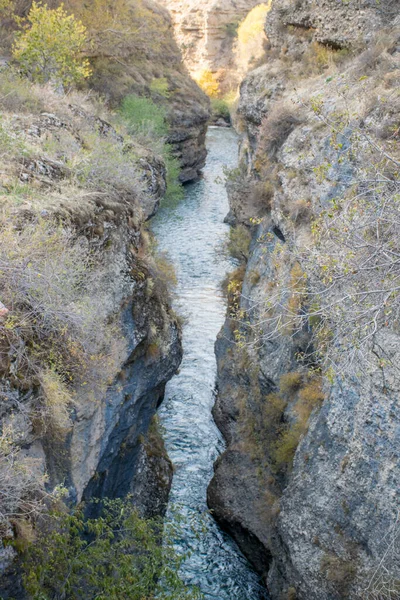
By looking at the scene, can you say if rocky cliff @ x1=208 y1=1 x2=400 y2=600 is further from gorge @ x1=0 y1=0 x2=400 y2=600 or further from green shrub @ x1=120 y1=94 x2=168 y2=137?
green shrub @ x1=120 y1=94 x2=168 y2=137

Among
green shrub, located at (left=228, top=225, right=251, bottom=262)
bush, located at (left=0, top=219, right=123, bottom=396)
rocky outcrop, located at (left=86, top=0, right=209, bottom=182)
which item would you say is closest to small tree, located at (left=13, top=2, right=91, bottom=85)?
green shrub, located at (left=228, top=225, right=251, bottom=262)

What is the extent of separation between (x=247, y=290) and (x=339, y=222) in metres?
10.2

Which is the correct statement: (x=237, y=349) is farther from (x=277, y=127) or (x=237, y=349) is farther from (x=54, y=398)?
(x=54, y=398)

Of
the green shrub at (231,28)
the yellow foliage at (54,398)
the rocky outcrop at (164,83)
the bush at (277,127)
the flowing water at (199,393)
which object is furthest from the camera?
the green shrub at (231,28)

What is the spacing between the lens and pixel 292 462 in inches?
543

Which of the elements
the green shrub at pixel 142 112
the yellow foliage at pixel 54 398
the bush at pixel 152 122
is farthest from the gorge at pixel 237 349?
the green shrub at pixel 142 112

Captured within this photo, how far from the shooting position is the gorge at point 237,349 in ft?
30.4

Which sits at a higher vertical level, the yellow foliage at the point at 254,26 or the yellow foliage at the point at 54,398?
the yellow foliage at the point at 254,26

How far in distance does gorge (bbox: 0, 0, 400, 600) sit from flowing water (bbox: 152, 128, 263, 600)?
8 cm

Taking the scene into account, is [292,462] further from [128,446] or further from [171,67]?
[171,67]

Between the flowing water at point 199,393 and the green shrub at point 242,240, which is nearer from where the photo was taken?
the flowing water at point 199,393

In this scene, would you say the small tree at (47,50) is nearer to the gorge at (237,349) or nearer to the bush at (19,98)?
the gorge at (237,349)

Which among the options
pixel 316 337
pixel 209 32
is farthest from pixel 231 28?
pixel 316 337

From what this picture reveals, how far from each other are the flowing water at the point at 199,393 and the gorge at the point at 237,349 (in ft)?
0.25
